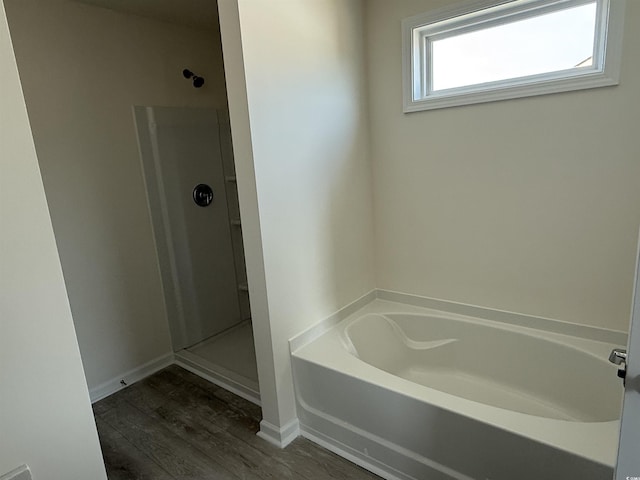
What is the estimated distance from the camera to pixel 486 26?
2.04 metres

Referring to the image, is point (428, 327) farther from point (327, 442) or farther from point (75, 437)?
point (75, 437)

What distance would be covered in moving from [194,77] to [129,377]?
2122mm

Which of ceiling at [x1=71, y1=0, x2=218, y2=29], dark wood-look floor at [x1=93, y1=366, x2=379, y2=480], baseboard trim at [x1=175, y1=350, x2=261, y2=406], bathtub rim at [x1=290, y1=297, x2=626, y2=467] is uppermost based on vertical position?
ceiling at [x1=71, y1=0, x2=218, y2=29]

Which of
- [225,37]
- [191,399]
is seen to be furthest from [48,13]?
[191,399]

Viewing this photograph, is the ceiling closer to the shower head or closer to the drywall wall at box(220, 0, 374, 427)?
the shower head

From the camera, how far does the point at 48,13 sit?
6.91 feet

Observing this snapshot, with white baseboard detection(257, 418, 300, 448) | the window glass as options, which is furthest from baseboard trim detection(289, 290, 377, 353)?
the window glass

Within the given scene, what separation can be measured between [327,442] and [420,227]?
1.31 m

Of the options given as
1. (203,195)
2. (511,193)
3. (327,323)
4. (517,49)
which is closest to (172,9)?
(203,195)

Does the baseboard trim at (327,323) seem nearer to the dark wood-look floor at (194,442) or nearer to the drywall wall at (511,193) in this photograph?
the drywall wall at (511,193)

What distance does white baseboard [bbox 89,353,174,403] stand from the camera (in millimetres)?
2473

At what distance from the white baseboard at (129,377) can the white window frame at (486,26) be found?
7.71 feet

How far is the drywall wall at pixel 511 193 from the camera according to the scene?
5.84 feet

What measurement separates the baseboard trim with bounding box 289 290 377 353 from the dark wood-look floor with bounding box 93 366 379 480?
0.51m
